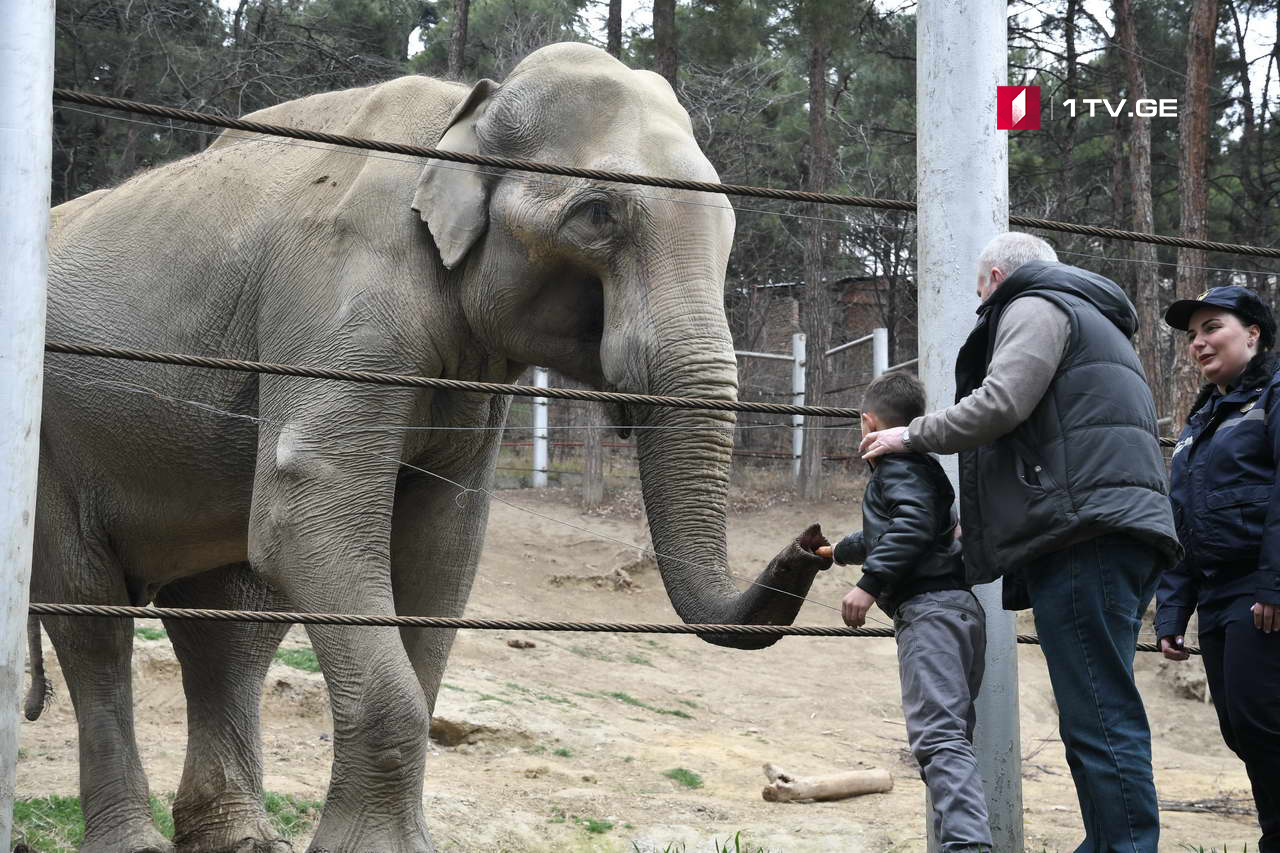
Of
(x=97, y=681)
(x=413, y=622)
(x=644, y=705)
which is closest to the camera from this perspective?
(x=413, y=622)

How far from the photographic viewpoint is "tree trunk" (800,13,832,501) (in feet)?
54.2

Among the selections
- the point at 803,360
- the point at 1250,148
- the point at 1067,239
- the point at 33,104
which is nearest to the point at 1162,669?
the point at 803,360

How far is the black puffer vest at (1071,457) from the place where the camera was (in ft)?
8.59

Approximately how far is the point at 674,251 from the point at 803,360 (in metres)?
13.3

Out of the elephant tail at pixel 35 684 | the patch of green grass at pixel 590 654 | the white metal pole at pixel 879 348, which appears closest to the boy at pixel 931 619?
the elephant tail at pixel 35 684

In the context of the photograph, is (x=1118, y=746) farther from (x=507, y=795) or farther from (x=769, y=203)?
(x=769, y=203)

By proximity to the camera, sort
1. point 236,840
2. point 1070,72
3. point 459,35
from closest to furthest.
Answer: point 236,840 < point 459,35 < point 1070,72

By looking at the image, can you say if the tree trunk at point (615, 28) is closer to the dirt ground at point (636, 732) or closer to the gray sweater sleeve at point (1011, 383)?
the dirt ground at point (636, 732)

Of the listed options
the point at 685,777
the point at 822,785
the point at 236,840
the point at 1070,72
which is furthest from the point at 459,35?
the point at 236,840

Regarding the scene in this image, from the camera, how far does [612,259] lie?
396cm

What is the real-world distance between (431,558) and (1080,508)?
243cm

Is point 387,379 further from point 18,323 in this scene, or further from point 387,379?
point 18,323

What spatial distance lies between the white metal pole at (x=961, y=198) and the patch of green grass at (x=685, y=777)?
4.06 meters

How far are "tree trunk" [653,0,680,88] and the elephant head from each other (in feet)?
37.2
